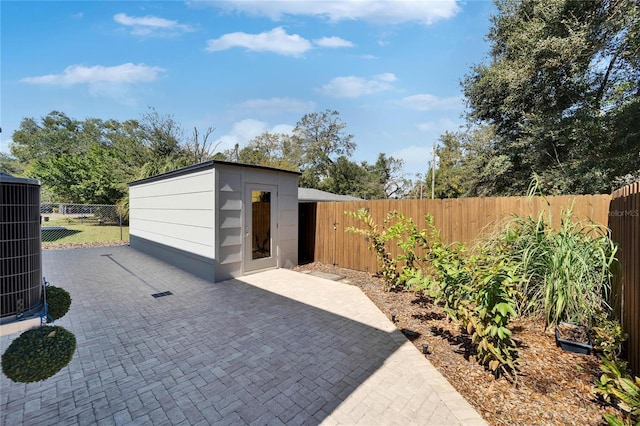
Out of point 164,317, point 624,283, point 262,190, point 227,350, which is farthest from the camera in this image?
point 262,190

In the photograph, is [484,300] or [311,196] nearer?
[484,300]

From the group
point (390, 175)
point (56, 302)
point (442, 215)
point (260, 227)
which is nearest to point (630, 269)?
point (442, 215)

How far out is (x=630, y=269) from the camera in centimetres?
245

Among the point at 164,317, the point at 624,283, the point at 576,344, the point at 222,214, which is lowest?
the point at 164,317

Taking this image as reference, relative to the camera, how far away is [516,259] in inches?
133

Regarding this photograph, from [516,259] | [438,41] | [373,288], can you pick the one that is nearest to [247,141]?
[438,41]

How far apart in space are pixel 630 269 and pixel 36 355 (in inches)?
191

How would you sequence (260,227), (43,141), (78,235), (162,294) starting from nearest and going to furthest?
(162,294) → (260,227) → (78,235) → (43,141)

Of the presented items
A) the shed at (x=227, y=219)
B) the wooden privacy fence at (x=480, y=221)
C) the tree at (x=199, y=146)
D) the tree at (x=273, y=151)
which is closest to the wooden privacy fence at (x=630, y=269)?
the wooden privacy fence at (x=480, y=221)

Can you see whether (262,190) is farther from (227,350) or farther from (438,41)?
(438,41)

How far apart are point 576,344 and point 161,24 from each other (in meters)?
9.38

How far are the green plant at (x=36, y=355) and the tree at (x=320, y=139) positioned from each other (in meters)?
23.5

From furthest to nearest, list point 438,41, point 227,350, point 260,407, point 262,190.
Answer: point 438,41
point 262,190
point 227,350
point 260,407

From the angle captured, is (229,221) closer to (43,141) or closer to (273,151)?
(273,151)
